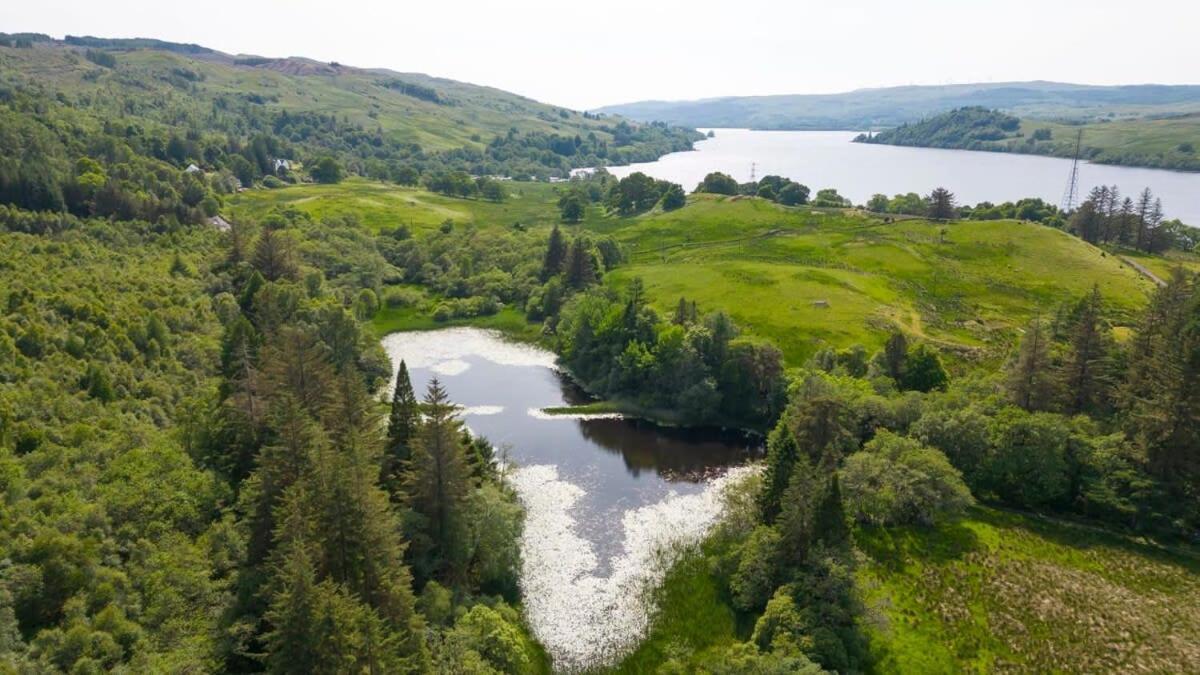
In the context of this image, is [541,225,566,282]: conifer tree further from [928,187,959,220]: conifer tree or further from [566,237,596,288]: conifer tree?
[928,187,959,220]: conifer tree

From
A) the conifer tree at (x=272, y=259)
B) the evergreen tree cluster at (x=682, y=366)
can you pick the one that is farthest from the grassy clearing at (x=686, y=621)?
the conifer tree at (x=272, y=259)

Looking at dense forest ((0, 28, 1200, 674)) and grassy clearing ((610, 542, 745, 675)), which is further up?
dense forest ((0, 28, 1200, 674))

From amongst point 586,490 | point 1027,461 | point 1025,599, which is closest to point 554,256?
point 586,490

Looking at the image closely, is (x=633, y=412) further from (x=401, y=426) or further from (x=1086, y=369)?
(x=1086, y=369)

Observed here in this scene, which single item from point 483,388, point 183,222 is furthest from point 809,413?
point 183,222

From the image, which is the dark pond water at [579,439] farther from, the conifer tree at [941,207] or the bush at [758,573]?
the conifer tree at [941,207]

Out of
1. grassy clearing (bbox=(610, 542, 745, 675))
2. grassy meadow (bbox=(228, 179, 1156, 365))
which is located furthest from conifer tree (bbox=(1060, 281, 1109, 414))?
grassy clearing (bbox=(610, 542, 745, 675))
